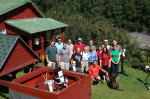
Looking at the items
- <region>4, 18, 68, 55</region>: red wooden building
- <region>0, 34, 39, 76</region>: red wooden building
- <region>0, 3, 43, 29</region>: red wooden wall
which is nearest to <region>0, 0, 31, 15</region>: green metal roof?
<region>0, 3, 43, 29</region>: red wooden wall

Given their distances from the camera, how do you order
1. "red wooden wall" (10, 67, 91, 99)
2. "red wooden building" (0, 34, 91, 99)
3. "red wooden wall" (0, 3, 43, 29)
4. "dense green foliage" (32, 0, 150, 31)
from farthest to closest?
"dense green foliage" (32, 0, 150, 31), "red wooden wall" (0, 3, 43, 29), "red wooden building" (0, 34, 91, 99), "red wooden wall" (10, 67, 91, 99)

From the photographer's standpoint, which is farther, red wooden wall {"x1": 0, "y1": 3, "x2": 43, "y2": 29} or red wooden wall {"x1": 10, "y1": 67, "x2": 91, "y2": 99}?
red wooden wall {"x1": 0, "y1": 3, "x2": 43, "y2": 29}

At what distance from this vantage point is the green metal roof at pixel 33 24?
14366 mm

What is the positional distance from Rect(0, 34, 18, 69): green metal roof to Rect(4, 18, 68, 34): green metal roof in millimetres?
6645

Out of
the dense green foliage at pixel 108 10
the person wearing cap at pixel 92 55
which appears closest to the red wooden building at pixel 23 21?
the person wearing cap at pixel 92 55

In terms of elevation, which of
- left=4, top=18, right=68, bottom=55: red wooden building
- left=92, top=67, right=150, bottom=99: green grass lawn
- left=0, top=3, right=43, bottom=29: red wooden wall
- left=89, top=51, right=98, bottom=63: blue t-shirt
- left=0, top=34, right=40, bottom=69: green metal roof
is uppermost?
left=0, top=3, right=43, bottom=29: red wooden wall

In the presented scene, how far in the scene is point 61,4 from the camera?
149 ft

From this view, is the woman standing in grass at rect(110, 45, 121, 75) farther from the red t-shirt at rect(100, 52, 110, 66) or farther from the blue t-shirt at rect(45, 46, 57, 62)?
the blue t-shirt at rect(45, 46, 57, 62)

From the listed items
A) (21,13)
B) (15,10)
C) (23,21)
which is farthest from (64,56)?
(21,13)

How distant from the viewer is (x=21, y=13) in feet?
52.3

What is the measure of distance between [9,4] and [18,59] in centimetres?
908

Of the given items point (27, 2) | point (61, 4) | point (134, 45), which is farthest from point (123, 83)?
point (61, 4)

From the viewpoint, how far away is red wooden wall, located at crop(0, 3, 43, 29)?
14461 mm

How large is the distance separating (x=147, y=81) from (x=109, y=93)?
10.9 feet
